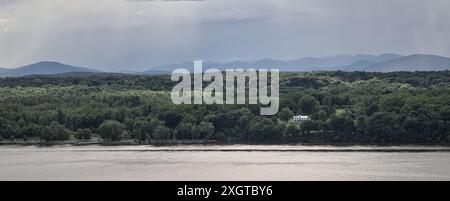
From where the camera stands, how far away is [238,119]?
116ft

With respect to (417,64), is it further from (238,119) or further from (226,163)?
(226,163)

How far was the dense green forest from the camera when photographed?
32.4 m

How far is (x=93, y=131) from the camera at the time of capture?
37.0 meters

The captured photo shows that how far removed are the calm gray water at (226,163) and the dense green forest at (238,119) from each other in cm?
220

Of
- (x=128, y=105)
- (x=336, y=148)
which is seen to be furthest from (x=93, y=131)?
(x=336, y=148)

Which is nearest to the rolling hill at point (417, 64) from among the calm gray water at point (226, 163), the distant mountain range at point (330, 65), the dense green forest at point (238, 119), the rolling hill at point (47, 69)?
the distant mountain range at point (330, 65)

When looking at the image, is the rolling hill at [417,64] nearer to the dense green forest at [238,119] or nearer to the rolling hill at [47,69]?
the rolling hill at [47,69]

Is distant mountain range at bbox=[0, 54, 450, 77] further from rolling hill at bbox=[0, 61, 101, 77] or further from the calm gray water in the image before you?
the calm gray water

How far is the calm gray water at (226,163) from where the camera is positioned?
21.1m

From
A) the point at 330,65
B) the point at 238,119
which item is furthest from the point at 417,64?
the point at 238,119

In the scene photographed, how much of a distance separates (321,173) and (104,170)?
635 centimetres

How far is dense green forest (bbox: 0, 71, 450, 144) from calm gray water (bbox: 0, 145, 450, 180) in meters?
2.20

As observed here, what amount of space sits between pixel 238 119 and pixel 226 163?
10.7 metres
